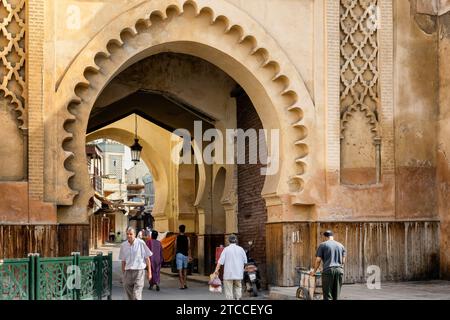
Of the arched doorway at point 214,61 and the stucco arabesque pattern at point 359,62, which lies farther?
the stucco arabesque pattern at point 359,62

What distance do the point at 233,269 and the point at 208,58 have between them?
193 inches

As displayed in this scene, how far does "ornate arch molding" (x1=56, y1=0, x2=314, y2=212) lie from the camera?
12.7 metres

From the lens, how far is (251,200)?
1622 centimetres

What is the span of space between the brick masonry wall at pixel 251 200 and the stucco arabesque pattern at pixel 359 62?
6.79ft

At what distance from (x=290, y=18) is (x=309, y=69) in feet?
3.06

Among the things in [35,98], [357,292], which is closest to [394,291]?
[357,292]

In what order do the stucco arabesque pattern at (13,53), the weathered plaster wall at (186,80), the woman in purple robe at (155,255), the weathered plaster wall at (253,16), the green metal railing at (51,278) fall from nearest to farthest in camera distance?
the green metal railing at (51,278) < the stucco arabesque pattern at (13,53) < the weathered plaster wall at (253,16) < the woman in purple robe at (155,255) < the weathered plaster wall at (186,80)

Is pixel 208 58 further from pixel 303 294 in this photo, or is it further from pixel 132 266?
pixel 132 266

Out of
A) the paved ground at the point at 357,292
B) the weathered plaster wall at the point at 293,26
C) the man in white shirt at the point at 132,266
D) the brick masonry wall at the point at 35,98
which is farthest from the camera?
the weathered plaster wall at the point at 293,26

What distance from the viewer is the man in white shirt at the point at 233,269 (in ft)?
35.7

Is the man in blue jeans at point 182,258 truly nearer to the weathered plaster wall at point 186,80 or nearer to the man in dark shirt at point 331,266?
the weathered plaster wall at point 186,80

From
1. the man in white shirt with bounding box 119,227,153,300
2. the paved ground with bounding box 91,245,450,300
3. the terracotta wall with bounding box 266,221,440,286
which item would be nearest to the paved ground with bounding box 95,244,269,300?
the paved ground with bounding box 91,245,450,300

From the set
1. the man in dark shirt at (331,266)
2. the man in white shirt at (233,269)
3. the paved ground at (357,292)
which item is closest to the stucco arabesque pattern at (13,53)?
the paved ground at (357,292)

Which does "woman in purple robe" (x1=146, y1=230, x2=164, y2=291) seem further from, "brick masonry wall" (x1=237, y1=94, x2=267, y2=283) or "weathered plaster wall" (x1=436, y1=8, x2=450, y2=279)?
"weathered plaster wall" (x1=436, y1=8, x2=450, y2=279)
